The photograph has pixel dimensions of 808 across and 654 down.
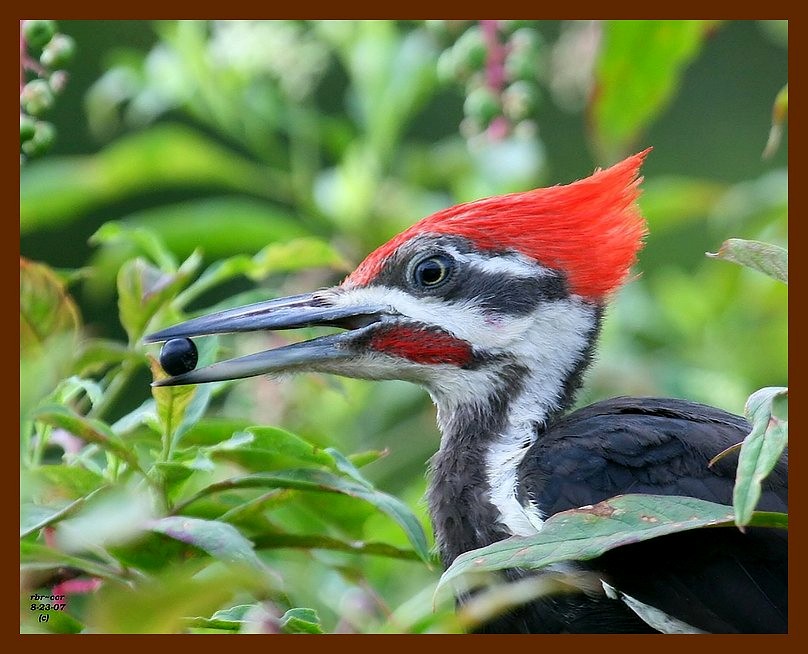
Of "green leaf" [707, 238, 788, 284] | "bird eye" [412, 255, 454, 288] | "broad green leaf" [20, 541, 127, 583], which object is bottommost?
"broad green leaf" [20, 541, 127, 583]

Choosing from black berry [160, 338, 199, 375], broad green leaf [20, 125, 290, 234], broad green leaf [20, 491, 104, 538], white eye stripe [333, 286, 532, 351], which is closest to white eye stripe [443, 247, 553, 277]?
white eye stripe [333, 286, 532, 351]

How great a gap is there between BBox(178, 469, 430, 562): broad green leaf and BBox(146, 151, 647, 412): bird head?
2.15 feet

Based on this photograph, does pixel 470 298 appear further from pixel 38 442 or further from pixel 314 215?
pixel 314 215

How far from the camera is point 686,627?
98.1 inches

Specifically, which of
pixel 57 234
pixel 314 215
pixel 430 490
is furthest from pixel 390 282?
pixel 57 234

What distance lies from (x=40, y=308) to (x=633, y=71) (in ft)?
6.05

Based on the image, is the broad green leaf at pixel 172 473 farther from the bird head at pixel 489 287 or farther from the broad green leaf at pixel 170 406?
the bird head at pixel 489 287

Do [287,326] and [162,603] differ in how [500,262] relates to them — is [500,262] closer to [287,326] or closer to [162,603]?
[287,326]

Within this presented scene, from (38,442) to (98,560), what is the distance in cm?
30

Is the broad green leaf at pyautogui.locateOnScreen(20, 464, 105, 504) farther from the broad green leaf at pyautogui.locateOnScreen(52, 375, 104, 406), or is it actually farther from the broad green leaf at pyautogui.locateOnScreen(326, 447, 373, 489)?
the broad green leaf at pyautogui.locateOnScreen(326, 447, 373, 489)

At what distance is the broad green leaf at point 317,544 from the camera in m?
2.55

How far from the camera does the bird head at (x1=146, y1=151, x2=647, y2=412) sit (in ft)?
10.1

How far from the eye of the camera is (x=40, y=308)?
253cm

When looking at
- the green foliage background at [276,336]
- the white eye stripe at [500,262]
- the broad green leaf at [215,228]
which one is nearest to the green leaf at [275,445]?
the green foliage background at [276,336]
